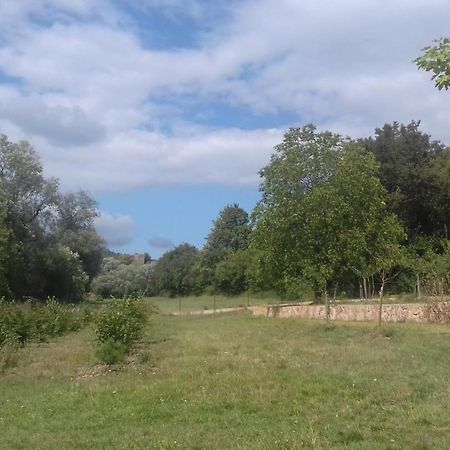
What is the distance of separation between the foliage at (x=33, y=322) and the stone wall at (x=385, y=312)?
431 inches

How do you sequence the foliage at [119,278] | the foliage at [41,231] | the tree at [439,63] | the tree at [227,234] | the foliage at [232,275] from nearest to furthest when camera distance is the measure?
the tree at [439,63]
the foliage at [41,231]
the foliage at [232,275]
the foliage at [119,278]
the tree at [227,234]

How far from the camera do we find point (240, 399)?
10141mm

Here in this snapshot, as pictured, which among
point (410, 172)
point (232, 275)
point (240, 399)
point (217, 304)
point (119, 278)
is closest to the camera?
point (240, 399)

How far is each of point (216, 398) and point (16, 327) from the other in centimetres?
1491

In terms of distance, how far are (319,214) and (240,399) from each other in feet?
78.7

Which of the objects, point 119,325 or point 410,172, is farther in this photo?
point 410,172

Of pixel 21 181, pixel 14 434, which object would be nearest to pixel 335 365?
pixel 14 434

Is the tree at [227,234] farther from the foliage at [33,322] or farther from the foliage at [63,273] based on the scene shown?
the foliage at [33,322]

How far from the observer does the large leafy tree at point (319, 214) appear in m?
33.3

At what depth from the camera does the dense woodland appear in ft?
110

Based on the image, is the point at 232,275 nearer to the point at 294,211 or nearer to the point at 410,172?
the point at 410,172

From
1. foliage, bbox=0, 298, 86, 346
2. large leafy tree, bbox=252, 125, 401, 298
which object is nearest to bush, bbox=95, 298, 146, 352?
foliage, bbox=0, 298, 86, 346

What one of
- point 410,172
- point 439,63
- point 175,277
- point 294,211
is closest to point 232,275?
point 175,277

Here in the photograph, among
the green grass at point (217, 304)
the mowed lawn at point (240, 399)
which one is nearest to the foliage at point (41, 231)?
the green grass at point (217, 304)
